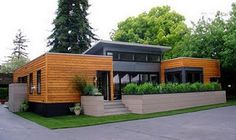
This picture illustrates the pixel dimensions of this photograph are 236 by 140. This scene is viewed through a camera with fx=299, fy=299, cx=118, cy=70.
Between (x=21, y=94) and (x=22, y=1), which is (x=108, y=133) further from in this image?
(x=21, y=94)

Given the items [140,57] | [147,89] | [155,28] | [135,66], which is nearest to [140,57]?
[140,57]

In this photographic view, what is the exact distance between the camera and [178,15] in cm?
3903

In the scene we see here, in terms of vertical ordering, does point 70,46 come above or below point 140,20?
below

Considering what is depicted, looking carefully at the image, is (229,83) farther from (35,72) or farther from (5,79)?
(5,79)

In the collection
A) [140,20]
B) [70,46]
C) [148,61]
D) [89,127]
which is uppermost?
[140,20]

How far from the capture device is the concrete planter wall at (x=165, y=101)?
1716 cm

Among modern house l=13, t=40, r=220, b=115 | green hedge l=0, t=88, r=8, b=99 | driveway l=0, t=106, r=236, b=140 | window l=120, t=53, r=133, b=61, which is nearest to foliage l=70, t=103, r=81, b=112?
modern house l=13, t=40, r=220, b=115

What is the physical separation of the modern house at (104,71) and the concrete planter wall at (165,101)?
2658mm

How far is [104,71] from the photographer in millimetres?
19781

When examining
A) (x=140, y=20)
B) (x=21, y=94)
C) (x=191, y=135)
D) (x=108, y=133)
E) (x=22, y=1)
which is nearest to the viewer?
(x=191, y=135)

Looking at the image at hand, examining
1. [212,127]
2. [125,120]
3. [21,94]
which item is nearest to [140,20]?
[21,94]

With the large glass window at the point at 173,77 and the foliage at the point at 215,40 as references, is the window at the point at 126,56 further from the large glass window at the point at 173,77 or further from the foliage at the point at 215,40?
the foliage at the point at 215,40

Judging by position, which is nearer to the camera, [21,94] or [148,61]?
[21,94]

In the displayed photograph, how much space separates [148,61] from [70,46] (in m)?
12.0
